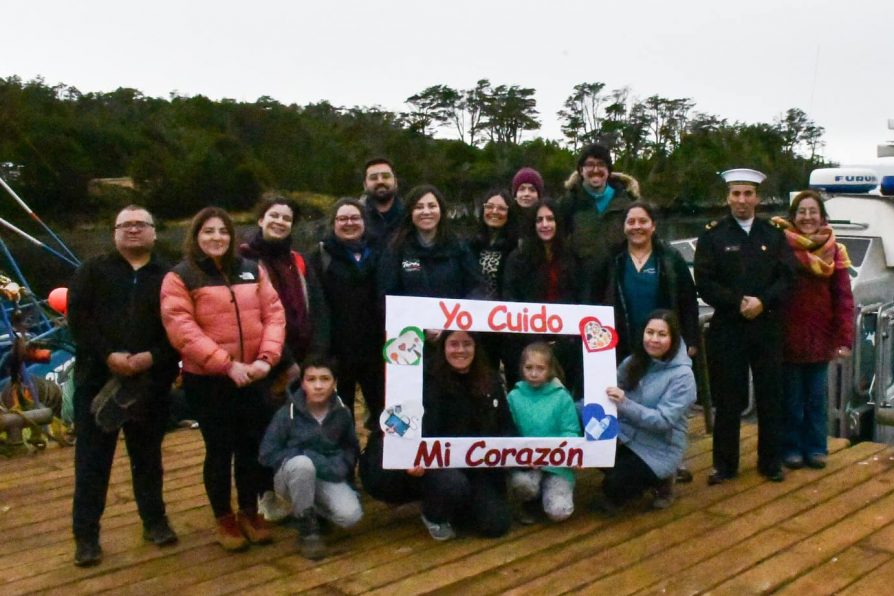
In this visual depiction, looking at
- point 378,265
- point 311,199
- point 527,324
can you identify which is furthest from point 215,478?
point 311,199

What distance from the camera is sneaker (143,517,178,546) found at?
14.3 feet

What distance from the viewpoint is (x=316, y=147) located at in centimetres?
5912

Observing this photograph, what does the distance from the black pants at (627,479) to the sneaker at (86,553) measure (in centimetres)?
244

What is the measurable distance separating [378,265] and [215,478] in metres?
1.33

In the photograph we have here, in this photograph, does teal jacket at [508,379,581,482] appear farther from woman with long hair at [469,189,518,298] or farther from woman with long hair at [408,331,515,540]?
woman with long hair at [469,189,518,298]

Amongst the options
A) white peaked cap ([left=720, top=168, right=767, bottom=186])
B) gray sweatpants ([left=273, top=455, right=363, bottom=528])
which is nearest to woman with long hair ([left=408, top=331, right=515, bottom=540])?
gray sweatpants ([left=273, top=455, right=363, bottom=528])

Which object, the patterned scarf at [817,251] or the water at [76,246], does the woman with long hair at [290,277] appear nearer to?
the patterned scarf at [817,251]

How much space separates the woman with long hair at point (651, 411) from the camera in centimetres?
463

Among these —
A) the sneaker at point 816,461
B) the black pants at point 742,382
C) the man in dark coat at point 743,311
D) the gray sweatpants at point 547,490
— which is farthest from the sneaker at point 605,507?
the sneaker at point 816,461

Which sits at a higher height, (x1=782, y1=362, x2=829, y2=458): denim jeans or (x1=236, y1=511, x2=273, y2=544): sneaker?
(x1=782, y1=362, x2=829, y2=458): denim jeans

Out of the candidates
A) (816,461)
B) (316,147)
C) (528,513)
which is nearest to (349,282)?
(528,513)

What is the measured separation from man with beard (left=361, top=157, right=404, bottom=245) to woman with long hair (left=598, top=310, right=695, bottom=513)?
5.07 ft

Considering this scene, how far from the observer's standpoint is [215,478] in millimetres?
4246

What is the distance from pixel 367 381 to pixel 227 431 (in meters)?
1.05
